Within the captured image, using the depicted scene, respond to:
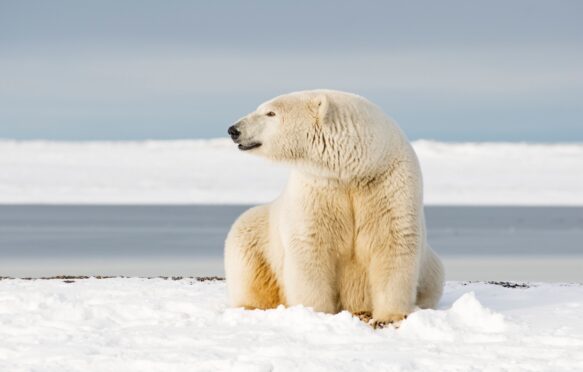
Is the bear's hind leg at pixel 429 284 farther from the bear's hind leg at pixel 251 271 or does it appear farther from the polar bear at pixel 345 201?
the bear's hind leg at pixel 251 271

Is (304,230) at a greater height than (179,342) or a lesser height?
greater

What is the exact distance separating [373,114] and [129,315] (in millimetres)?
2150

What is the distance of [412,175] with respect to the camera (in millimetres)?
6473

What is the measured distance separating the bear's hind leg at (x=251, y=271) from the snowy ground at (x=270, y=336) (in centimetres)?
23

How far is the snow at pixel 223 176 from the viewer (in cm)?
4728

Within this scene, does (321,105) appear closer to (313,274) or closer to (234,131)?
(234,131)

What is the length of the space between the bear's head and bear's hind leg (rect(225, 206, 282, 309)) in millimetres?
937

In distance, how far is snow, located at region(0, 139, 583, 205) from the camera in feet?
155

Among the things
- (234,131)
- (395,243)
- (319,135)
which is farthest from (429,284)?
(234,131)

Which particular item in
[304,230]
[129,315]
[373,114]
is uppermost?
[373,114]

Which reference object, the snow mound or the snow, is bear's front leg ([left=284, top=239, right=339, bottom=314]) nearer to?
the snow mound

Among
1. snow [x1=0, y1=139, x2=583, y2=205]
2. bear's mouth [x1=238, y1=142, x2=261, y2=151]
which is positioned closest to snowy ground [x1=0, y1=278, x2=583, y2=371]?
bear's mouth [x1=238, y1=142, x2=261, y2=151]

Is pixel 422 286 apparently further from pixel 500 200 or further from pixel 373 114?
pixel 500 200

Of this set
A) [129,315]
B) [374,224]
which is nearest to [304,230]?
[374,224]
